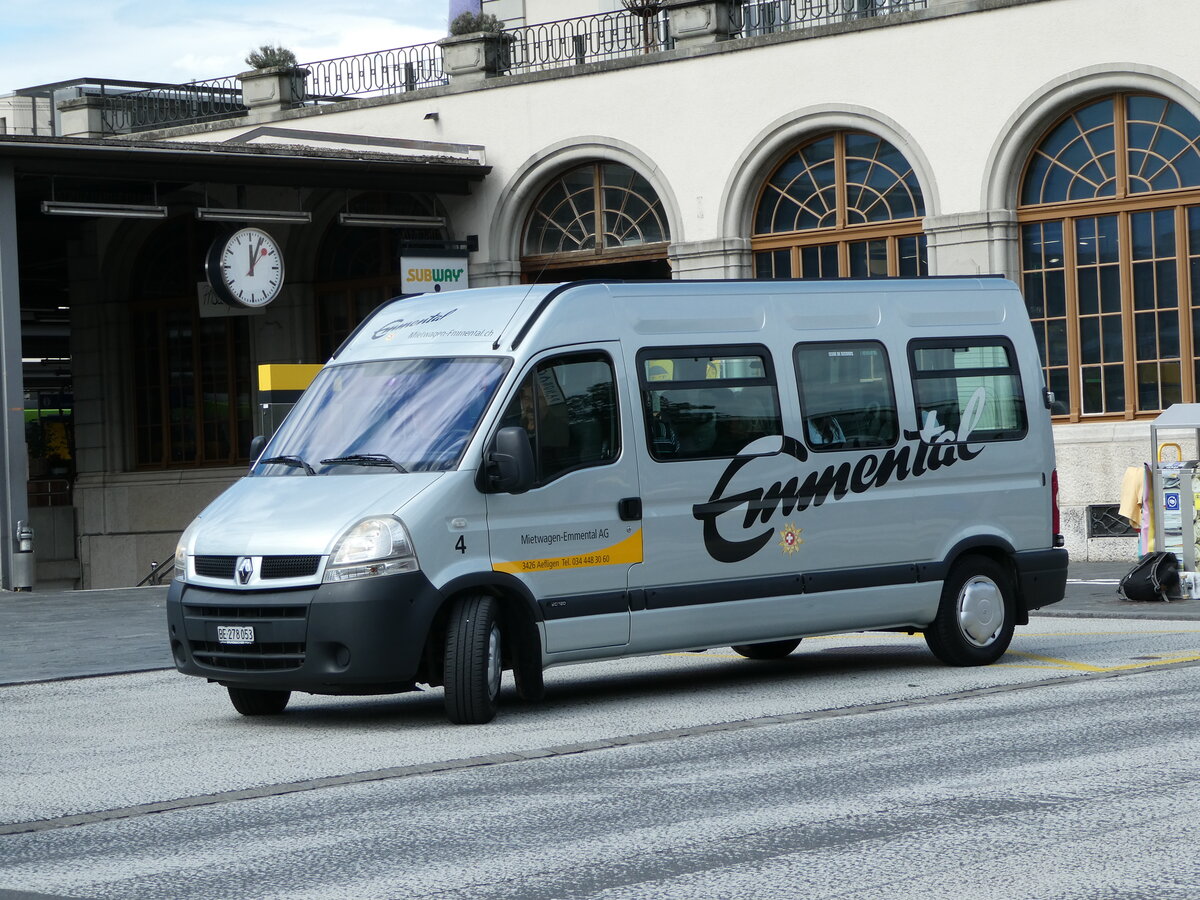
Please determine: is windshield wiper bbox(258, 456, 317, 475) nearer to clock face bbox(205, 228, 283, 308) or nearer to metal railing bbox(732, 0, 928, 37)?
A: clock face bbox(205, 228, 283, 308)

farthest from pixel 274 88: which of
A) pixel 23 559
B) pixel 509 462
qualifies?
pixel 509 462

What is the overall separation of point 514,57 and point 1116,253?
1003 cm

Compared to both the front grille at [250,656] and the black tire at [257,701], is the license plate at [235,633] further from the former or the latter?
the black tire at [257,701]

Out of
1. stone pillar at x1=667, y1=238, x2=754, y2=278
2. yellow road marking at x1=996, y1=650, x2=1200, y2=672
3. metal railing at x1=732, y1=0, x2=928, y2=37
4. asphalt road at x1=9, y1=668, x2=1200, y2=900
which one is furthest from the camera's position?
stone pillar at x1=667, y1=238, x2=754, y2=278

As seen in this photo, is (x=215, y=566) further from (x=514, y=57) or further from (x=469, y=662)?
(x=514, y=57)

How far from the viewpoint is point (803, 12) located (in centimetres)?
2520

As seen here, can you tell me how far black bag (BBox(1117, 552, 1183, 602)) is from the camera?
55.3 feet

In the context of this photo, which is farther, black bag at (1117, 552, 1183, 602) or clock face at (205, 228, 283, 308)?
clock face at (205, 228, 283, 308)

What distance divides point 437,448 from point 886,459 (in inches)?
124

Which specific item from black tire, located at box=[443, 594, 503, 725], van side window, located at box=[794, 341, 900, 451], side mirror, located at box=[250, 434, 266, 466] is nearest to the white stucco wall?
van side window, located at box=[794, 341, 900, 451]

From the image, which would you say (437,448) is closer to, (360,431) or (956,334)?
(360,431)

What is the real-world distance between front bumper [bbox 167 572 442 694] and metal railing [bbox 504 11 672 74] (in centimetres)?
1783

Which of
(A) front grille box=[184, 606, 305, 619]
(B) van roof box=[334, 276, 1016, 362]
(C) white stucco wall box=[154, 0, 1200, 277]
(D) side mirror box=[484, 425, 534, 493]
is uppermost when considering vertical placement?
(C) white stucco wall box=[154, 0, 1200, 277]

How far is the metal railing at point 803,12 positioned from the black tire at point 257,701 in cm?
1559
